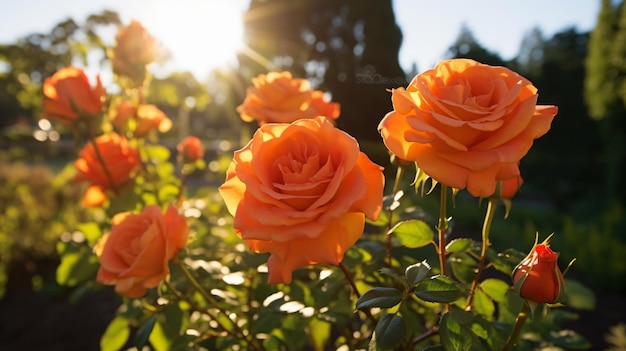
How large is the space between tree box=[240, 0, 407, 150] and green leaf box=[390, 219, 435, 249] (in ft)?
1.60

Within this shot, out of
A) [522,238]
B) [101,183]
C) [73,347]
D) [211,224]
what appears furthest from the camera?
[522,238]

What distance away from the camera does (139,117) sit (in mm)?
1437

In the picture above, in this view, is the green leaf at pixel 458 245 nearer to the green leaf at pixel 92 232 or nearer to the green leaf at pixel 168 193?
the green leaf at pixel 168 193

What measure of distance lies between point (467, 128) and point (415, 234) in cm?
27

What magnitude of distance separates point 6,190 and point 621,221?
6.91 metres

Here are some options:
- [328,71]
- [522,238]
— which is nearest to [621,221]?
[522,238]

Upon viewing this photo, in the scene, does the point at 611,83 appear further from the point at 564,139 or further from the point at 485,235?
the point at 485,235

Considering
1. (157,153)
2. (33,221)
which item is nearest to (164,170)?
(157,153)

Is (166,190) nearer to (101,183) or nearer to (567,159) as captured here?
(101,183)

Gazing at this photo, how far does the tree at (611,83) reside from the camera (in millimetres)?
5930

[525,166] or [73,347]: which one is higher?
[73,347]

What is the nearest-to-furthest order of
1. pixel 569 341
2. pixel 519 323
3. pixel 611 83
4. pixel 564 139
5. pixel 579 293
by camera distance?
1. pixel 519 323
2. pixel 569 341
3. pixel 579 293
4. pixel 611 83
5. pixel 564 139

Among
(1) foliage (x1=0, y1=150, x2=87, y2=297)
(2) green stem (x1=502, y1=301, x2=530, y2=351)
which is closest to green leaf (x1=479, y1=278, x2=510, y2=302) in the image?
(2) green stem (x1=502, y1=301, x2=530, y2=351)

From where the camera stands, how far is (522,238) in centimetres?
445
